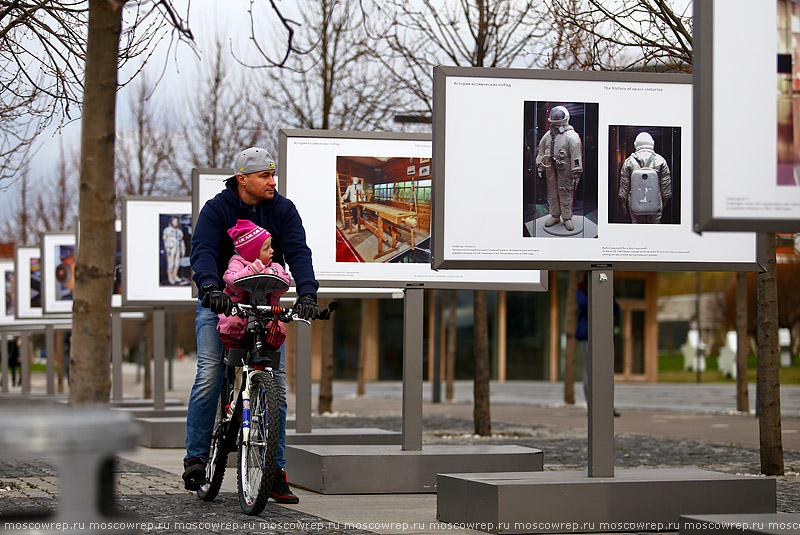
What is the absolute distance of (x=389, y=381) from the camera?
139 ft

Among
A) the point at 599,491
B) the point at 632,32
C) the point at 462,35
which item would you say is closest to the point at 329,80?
the point at 462,35

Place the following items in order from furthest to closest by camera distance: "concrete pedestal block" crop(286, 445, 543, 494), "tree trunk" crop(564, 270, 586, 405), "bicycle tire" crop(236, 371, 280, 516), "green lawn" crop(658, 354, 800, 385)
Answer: "green lawn" crop(658, 354, 800, 385), "tree trunk" crop(564, 270, 586, 405), "concrete pedestal block" crop(286, 445, 543, 494), "bicycle tire" crop(236, 371, 280, 516)

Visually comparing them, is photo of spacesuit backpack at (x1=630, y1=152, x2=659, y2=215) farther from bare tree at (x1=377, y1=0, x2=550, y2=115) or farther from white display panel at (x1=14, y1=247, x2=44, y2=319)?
white display panel at (x1=14, y1=247, x2=44, y2=319)

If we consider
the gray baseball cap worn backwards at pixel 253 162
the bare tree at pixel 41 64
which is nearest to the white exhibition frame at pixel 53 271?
the bare tree at pixel 41 64

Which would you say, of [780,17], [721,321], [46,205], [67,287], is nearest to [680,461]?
[780,17]

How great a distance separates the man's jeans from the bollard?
4.07 m

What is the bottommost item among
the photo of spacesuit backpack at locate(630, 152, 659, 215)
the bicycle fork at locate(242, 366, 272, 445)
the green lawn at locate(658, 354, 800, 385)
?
the green lawn at locate(658, 354, 800, 385)

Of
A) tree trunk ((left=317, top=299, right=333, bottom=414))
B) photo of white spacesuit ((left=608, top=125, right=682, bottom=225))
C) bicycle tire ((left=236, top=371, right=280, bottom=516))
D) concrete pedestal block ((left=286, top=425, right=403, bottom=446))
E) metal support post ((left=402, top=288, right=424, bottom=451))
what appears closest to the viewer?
bicycle tire ((left=236, top=371, right=280, bottom=516))

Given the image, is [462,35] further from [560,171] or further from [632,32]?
[560,171]

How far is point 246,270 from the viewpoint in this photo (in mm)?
6605

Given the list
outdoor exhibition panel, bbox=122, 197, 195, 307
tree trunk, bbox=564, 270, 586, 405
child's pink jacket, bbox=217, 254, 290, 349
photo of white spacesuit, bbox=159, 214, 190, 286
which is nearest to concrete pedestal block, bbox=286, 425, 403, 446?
child's pink jacket, bbox=217, 254, 290, 349

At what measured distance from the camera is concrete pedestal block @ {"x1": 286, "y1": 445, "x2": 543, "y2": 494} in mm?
7727

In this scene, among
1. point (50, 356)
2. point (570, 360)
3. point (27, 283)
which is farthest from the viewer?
point (50, 356)

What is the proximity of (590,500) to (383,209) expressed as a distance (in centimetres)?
372
